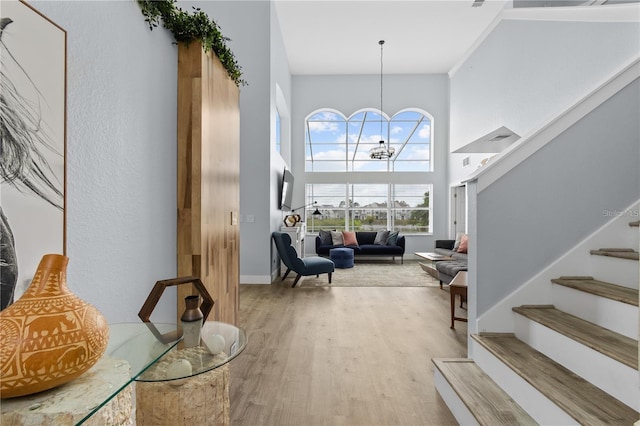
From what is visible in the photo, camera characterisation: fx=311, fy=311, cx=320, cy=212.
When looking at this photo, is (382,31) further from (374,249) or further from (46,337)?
(46,337)

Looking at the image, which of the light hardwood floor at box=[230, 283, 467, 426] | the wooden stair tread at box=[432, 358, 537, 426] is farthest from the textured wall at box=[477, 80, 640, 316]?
the light hardwood floor at box=[230, 283, 467, 426]

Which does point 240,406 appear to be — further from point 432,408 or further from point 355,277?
point 355,277

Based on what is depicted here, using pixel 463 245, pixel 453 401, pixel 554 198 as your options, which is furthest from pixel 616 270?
pixel 463 245

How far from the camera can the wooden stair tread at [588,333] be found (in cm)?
136

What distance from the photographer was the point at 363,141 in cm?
902

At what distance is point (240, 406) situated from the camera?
72.4 inches

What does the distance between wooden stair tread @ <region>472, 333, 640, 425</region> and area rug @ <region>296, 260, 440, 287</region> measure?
335 centimetres

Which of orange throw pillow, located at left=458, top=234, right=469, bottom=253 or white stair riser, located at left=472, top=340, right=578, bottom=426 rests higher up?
orange throw pillow, located at left=458, top=234, right=469, bottom=253

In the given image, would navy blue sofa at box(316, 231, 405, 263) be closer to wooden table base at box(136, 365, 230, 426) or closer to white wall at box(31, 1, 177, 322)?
white wall at box(31, 1, 177, 322)

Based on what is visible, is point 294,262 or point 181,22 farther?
point 294,262

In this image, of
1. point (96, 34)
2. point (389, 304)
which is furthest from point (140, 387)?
point (389, 304)

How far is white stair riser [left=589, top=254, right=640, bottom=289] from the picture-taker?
5.90ft

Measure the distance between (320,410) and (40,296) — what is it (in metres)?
1.61

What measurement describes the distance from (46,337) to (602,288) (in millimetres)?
2478
